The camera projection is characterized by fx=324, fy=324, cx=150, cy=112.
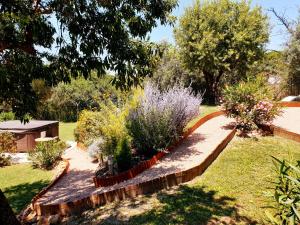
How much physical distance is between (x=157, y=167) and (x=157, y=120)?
1832 millimetres

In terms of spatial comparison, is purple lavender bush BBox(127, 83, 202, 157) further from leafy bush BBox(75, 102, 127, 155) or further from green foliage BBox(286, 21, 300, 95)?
green foliage BBox(286, 21, 300, 95)

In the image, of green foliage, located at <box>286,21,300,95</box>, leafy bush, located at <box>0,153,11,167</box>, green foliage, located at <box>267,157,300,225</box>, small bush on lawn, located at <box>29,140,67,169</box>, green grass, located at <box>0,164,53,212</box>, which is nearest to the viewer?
green foliage, located at <box>267,157,300,225</box>

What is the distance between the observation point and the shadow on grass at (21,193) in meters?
10.7

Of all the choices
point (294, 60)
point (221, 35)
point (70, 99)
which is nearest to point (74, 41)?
point (221, 35)

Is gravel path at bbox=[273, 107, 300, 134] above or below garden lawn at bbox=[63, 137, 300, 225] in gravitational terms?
above

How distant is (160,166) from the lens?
10289 mm

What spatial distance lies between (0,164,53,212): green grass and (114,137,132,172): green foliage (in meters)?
Answer: 3.37

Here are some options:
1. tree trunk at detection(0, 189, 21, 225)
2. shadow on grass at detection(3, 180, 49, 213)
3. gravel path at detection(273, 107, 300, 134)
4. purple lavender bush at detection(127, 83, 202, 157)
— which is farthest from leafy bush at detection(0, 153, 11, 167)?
gravel path at detection(273, 107, 300, 134)

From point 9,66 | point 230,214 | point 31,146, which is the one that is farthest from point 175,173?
point 31,146

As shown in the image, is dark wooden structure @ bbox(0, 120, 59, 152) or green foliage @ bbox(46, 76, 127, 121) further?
green foliage @ bbox(46, 76, 127, 121)

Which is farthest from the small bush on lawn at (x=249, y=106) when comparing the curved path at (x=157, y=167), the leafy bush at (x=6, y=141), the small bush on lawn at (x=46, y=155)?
the leafy bush at (x=6, y=141)

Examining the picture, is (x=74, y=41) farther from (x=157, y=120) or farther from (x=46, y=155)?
(x=46, y=155)

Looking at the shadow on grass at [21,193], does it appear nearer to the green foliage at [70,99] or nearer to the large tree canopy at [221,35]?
the large tree canopy at [221,35]

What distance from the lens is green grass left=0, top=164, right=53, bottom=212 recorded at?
11.1 metres
